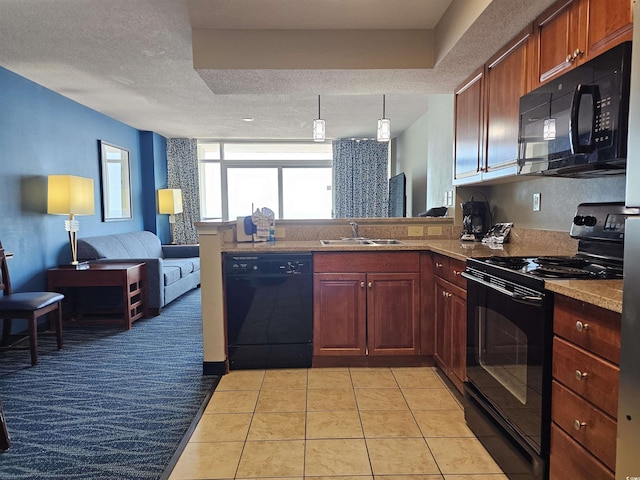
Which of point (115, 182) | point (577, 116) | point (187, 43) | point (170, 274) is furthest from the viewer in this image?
point (115, 182)

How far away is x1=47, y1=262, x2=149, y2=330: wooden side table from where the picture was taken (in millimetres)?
3740

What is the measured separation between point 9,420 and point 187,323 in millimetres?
1901

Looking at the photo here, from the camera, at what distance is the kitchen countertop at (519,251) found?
3.73ft

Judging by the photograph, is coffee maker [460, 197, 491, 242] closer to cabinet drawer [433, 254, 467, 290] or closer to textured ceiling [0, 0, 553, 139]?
cabinet drawer [433, 254, 467, 290]

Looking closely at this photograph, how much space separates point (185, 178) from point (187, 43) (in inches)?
169

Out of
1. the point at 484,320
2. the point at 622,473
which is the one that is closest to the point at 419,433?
the point at 484,320

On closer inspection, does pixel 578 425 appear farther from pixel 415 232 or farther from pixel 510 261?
pixel 415 232

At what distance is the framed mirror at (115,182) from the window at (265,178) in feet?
5.61

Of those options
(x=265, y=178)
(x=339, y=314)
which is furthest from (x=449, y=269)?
(x=265, y=178)

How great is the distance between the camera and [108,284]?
3732mm

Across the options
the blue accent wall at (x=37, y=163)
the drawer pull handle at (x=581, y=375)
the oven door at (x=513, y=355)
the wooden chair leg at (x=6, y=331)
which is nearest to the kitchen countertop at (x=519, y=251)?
the oven door at (x=513, y=355)

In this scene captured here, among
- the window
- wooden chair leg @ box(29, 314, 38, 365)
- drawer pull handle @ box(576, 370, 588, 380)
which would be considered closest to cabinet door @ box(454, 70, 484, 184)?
drawer pull handle @ box(576, 370, 588, 380)

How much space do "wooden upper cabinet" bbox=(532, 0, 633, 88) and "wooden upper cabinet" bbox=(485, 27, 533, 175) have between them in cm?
9

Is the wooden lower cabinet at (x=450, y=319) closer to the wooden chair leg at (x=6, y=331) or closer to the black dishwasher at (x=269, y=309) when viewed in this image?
the black dishwasher at (x=269, y=309)
